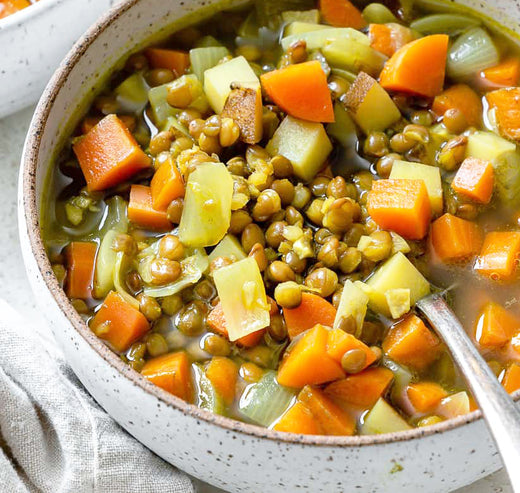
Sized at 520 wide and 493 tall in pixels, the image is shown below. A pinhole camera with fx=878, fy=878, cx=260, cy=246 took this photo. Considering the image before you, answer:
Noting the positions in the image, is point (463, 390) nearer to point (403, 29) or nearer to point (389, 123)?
point (389, 123)

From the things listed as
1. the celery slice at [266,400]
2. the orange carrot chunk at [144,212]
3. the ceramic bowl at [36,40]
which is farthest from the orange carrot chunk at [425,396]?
the ceramic bowl at [36,40]

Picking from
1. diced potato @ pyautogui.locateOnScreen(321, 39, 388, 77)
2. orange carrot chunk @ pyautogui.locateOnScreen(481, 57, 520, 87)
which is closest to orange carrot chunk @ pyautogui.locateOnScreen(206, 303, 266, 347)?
diced potato @ pyautogui.locateOnScreen(321, 39, 388, 77)

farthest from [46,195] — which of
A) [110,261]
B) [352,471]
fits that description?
[352,471]

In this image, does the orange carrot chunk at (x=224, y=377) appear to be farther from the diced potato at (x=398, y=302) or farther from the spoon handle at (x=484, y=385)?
the spoon handle at (x=484, y=385)

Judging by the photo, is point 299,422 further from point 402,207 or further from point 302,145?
point 302,145

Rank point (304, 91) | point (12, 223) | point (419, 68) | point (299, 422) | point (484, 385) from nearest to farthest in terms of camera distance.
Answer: point (484, 385) < point (299, 422) < point (304, 91) < point (419, 68) < point (12, 223)

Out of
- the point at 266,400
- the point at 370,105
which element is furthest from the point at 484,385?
the point at 370,105

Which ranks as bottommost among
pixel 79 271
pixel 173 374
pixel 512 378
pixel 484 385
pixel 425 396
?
pixel 512 378

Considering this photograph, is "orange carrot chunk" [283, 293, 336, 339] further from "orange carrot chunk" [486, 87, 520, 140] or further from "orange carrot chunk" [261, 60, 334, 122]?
"orange carrot chunk" [486, 87, 520, 140]
